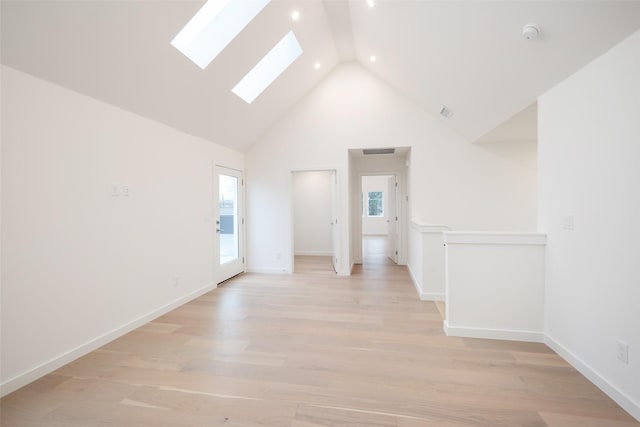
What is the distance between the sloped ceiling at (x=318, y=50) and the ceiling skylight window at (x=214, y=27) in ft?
0.31

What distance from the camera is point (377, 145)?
5152mm

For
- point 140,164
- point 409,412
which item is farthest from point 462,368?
point 140,164

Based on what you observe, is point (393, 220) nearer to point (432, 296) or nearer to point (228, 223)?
point (432, 296)

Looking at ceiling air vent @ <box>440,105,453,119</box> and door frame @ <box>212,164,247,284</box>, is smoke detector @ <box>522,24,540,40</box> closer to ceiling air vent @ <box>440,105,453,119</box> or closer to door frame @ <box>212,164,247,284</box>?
ceiling air vent @ <box>440,105,453,119</box>

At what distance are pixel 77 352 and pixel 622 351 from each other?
13.4 feet

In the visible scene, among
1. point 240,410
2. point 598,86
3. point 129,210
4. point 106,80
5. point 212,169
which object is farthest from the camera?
point 212,169

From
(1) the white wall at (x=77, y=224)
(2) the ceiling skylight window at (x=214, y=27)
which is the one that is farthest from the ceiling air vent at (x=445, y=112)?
(1) the white wall at (x=77, y=224)

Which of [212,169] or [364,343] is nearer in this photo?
[364,343]

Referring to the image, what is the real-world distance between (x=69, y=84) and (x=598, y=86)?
161 inches

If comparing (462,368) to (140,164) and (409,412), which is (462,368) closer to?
(409,412)

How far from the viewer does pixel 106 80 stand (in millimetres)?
2539

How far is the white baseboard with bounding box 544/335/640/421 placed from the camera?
1.70 meters

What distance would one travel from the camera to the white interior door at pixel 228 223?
4.64m

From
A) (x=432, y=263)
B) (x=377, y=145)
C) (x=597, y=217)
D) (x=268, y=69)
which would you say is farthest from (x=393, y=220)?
(x=597, y=217)
